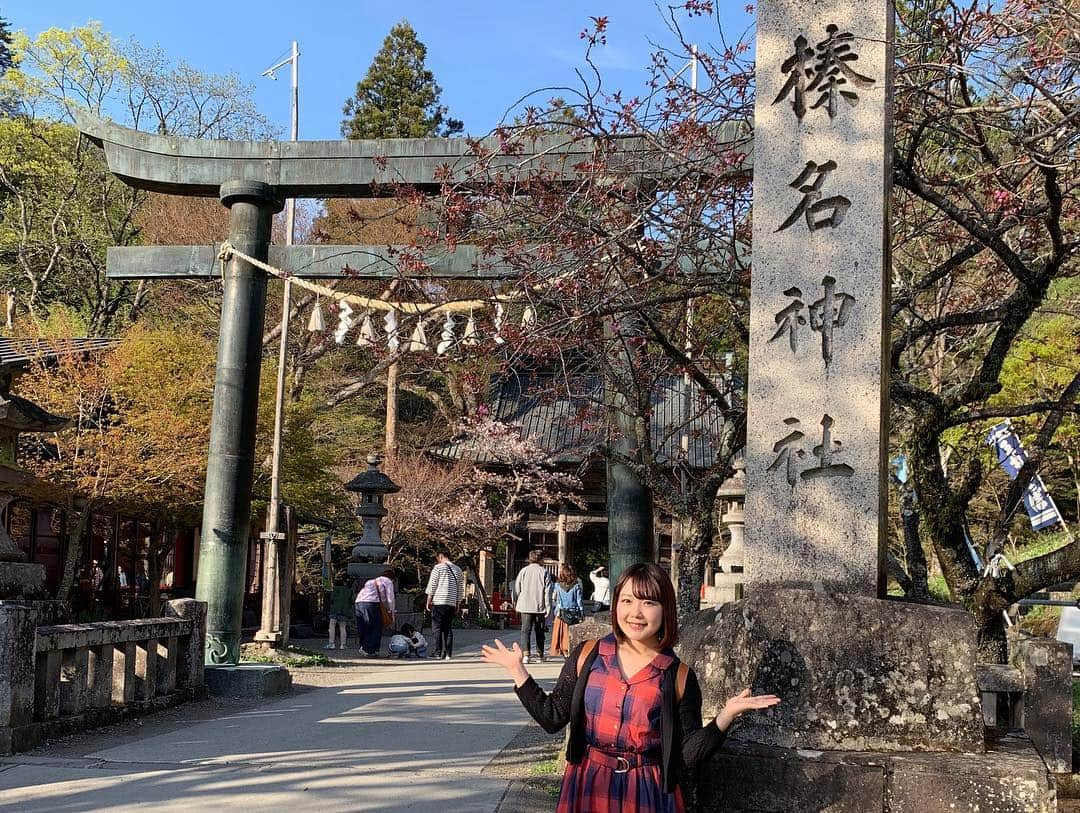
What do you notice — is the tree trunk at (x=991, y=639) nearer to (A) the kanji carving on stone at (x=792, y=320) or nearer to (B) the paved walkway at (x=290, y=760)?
(B) the paved walkway at (x=290, y=760)

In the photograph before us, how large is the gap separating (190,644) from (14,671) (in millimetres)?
3209

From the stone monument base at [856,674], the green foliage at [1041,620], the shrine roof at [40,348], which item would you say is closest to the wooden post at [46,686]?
the stone monument base at [856,674]

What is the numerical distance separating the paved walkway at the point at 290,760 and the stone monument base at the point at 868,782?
7.85 feet

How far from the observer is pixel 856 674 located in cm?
379

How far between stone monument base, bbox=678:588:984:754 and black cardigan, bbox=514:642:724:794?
1.79 feet

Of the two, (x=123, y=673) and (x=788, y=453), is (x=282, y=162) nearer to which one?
(x=123, y=673)

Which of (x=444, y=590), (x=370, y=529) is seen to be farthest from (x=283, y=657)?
(x=370, y=529)

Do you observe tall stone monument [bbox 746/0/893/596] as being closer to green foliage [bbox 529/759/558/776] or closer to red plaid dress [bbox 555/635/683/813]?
red plaid dress [bbox 555/635/683/813]

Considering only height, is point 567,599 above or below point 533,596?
below

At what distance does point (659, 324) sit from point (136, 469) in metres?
11.5

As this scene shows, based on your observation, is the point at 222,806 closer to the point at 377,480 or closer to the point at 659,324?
the point at 659,324

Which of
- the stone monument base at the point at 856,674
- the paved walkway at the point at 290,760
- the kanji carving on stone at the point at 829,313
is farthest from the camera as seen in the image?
the paved walkway at the point at 290,760

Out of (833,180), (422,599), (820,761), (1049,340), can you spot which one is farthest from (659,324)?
(422,599)

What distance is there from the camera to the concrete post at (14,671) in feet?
24.0
